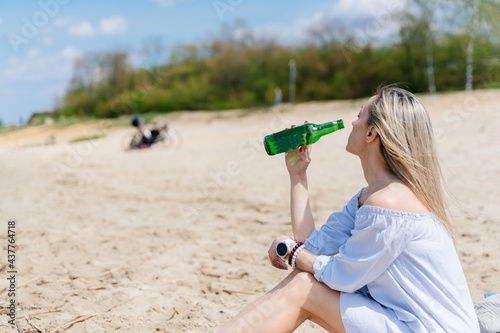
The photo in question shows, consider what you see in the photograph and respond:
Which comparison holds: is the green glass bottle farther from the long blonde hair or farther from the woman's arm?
the long blonde hair

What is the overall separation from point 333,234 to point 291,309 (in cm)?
37

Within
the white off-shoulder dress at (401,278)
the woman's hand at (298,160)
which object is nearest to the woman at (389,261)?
the white off-shoulder dress at (401,278)

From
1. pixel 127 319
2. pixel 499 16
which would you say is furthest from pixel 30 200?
pixel 499 16

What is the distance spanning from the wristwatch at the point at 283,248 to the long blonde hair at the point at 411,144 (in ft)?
1.59

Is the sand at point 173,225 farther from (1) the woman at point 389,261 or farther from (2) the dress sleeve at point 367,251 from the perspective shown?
(2) the dress sleeve at point 367,251

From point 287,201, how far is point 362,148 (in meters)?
4.31

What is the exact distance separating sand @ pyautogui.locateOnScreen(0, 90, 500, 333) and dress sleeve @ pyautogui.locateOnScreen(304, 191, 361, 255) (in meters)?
0.74

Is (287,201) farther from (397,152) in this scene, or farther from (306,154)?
(397,152)

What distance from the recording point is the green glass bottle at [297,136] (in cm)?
234

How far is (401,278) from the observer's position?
1.92m

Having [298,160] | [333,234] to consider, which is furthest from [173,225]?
[333,234]

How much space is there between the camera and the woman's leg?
79.2 inches

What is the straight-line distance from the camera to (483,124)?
408 inches

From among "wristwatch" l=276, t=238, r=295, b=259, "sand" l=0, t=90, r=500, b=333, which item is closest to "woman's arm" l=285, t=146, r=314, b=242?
"wristwatch" l=276, t=238, r=295, b=259
